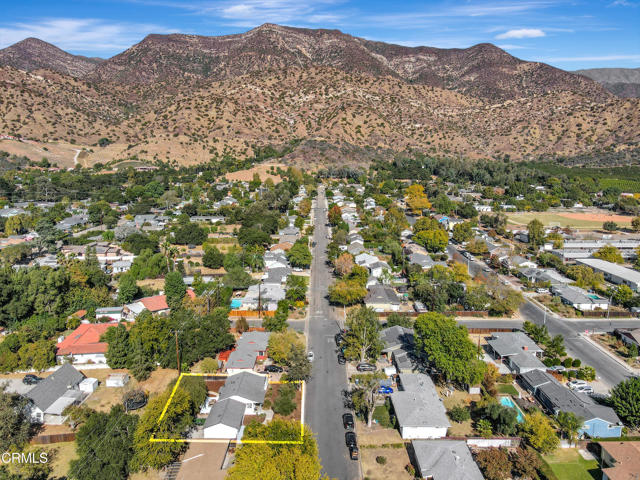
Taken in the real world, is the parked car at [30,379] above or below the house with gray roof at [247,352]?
below

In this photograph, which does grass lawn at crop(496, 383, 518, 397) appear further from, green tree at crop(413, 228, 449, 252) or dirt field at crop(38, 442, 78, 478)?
green tree at crop(413, 228, 449, 252)

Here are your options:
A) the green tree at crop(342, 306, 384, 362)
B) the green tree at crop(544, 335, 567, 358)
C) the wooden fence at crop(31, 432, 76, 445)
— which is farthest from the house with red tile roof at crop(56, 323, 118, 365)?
the green tree at crop(544, 335, 567, 358)

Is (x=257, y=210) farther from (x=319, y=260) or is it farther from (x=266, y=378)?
(x=266, y=378)

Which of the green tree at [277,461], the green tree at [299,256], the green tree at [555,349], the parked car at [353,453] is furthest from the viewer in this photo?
the green tree at [299,256]

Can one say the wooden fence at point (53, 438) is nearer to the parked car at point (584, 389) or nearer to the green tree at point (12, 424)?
the green tree at point (12, 424)

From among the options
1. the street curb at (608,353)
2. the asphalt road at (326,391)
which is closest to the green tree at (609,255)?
the street curb at (608,353)

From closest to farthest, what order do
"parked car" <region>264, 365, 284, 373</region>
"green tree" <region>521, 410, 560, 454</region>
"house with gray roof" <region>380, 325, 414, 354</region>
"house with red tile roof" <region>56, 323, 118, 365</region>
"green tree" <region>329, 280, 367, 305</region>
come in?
"green tree" <region>521, 410, 560, 454</region>
"parked car" <region>264, 365, 284, 373</region>
"house with red tile roof" <region>56, 323, 118, 365</region>
"house with gray roof" <region>380, 325, 414, 354</region>
"green tree" <region>329, 280, 367, 305</region>
